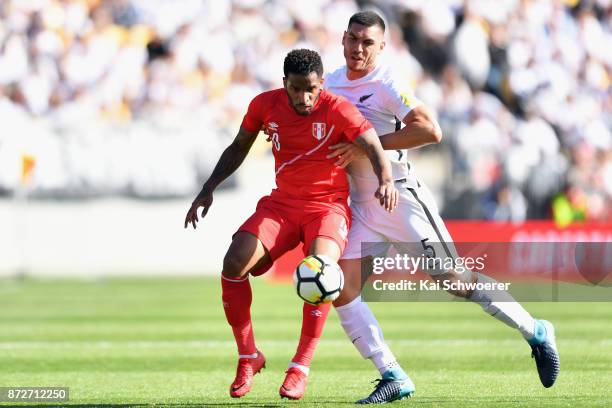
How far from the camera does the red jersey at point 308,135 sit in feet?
27.3

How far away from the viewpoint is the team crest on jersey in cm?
835

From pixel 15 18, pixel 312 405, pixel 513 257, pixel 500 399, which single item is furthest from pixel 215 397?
pixel 15 18

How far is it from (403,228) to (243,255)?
1228mm

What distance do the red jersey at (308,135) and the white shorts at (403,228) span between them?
0.98 feet

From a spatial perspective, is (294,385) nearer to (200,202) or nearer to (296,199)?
(296,199)

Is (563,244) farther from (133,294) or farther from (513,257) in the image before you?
(133,294)

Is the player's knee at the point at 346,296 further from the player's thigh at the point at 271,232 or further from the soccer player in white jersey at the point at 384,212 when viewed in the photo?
the player's thigh at the point at 271,232

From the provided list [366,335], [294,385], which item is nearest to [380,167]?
[366,335]

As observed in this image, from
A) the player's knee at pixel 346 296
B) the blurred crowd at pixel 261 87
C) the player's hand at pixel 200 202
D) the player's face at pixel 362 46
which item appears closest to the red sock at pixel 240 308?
the player's hand at pixel 200 202

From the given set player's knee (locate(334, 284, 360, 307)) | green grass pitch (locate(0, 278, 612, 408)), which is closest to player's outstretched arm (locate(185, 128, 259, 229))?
player's knee (locate(334, 284, 360, 307))

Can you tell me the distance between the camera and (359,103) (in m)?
8.80

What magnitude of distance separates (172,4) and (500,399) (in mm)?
17333

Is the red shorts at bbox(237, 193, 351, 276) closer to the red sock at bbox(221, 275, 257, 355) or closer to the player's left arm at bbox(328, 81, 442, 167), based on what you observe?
the red sock at bbox(221, 275, 257, 355)

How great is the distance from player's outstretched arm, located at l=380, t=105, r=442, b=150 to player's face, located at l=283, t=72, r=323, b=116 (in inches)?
26.1
